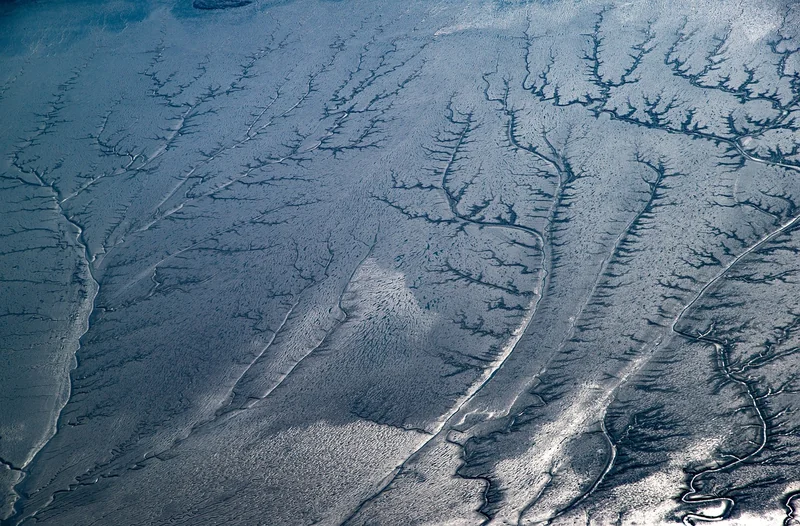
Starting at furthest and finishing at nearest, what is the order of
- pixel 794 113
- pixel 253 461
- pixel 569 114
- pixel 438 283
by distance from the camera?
pixel 569 114 → pixel 794 113 → pixel 438 283 → pixel 253 461

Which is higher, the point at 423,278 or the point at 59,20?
the point at 59,20

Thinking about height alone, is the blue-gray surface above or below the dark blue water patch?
below

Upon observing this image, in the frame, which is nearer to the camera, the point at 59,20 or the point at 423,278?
the point at 423,278

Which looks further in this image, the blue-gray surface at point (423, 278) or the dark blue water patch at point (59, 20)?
the dark blue water patch at point (59, 20)

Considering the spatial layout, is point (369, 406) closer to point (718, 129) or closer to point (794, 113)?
point (718, 129)

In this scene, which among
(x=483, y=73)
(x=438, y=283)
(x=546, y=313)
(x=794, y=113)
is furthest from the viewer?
(x=483, y=73)

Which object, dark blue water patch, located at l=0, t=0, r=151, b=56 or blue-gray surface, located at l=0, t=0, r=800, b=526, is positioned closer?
blue-gray surface, located at l=0, t=0, r=800, b=526

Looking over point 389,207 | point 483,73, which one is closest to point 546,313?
point 389,207

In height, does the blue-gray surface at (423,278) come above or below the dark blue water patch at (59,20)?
below
